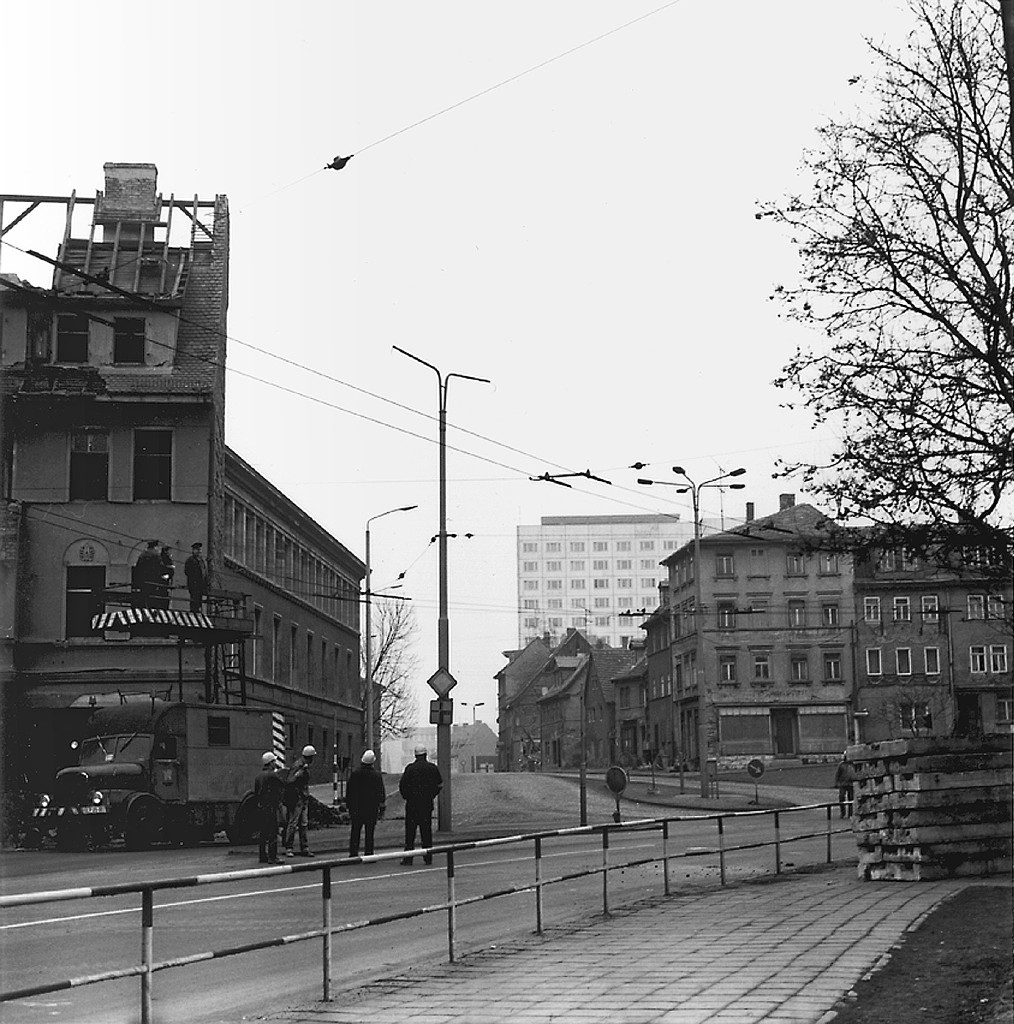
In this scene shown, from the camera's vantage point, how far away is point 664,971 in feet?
33.7

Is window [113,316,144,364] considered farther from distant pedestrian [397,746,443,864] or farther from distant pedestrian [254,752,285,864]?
distant pedestrian [397,746,443,864]

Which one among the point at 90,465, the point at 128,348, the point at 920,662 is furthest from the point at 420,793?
the point at 920,662

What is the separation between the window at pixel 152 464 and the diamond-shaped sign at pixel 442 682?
19.1m

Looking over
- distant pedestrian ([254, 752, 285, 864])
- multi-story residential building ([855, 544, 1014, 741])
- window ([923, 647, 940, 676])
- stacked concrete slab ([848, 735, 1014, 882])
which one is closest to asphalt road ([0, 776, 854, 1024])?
distant pedestrian ([254, 752, 285, 864])

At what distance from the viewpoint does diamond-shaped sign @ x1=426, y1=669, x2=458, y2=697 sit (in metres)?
31.0

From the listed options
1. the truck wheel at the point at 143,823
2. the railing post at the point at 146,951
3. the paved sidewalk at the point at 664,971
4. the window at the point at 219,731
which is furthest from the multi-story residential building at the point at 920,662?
the railing post at the point at 146,951

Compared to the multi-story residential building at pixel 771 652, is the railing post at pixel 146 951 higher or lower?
lower

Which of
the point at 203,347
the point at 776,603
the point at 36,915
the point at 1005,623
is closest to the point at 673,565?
the point at 776,603

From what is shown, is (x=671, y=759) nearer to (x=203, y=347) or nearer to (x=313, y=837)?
(x=203, y=347)

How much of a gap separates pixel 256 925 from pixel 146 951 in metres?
6.18

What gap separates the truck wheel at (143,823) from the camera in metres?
29.8

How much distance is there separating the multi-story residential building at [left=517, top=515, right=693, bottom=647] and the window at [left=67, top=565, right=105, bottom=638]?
13922cm

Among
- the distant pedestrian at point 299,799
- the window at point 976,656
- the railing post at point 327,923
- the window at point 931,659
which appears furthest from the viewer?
the window at point 931,659

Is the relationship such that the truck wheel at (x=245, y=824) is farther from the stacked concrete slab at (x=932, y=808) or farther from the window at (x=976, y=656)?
the window at (x=976, y=656)
